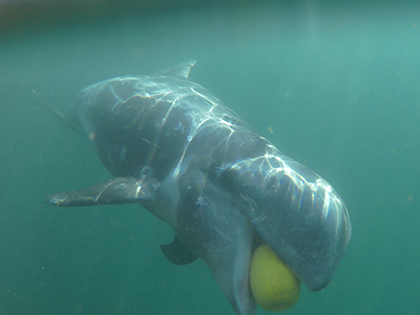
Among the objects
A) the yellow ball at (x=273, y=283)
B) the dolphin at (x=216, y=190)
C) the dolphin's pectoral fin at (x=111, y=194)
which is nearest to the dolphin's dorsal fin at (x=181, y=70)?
the dolphin at (x=216, y=190)

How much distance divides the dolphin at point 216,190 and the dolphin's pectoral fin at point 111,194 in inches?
0.7

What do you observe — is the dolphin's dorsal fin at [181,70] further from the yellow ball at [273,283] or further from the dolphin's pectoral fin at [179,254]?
the yellow ball at [273,283]

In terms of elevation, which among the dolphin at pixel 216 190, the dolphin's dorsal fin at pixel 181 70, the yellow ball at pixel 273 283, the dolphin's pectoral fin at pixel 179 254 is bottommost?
the dolphin's pectoral fin at pixel 179 254

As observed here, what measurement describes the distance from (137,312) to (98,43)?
16476 millimetres

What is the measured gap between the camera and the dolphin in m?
3.16

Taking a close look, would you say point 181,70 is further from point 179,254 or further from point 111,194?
point 179,254

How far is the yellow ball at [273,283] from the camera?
10.4 ft

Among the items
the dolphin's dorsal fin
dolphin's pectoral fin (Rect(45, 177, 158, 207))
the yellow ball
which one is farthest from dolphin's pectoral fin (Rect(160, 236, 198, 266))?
the dolphin's dorsal fin

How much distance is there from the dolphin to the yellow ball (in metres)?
0.13

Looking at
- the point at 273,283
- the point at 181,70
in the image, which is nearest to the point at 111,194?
the point at 273,283

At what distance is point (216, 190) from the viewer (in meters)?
3.83

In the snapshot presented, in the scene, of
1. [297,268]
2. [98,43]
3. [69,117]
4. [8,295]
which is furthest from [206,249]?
[98,43]

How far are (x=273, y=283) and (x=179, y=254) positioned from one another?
7.44ft

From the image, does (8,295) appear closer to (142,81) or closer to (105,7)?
(142,81)
